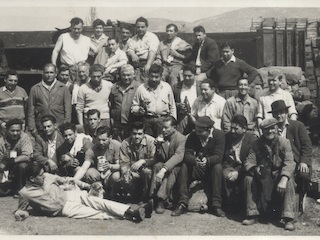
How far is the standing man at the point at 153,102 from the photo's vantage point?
20.9 ft

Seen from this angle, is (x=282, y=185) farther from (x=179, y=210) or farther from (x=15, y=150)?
(x=15, y=150)

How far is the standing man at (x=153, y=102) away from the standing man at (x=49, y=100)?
1.02 m

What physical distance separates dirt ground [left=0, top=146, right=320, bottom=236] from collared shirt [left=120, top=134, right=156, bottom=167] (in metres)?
0.76

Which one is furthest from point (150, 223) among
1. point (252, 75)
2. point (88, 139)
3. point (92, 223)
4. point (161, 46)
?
point (161, 46)

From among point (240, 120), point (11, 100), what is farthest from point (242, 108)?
point (11, 100)

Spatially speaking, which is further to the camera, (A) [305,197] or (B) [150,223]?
(A) [305,197]

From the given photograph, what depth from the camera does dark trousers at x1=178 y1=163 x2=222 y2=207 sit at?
18.4 ft

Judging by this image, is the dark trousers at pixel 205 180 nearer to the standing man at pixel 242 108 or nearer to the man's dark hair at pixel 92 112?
the standing man at pixel 242 108

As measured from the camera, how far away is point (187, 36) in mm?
9633

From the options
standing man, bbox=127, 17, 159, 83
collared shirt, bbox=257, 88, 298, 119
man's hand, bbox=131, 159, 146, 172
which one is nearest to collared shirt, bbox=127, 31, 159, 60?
standing man, bbox=127, 17, 159, 83

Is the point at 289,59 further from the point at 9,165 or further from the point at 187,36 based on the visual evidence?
the point at 9,165
